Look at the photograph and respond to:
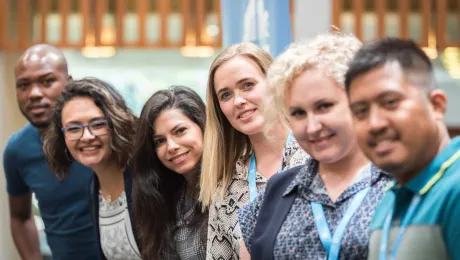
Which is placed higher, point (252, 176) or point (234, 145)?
point (234, 145)

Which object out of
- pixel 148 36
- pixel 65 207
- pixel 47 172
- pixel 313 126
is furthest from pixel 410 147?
pixel 148 36

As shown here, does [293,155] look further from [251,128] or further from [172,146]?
[172,146]

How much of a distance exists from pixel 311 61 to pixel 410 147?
485mm

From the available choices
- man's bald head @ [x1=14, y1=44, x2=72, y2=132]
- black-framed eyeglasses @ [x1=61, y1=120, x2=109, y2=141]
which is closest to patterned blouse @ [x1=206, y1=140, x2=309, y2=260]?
black-framed eyeglasses @ [x1=61, y1=120, x2=109, y2=141]

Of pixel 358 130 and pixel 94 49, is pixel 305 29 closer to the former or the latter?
pixel 358 130

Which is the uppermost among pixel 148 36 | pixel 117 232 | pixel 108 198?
pixel 148 36

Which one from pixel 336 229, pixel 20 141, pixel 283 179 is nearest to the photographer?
pixel 336 229

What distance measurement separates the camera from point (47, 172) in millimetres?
4418

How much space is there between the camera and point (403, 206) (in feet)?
6.17

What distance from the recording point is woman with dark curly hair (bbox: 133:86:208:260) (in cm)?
346

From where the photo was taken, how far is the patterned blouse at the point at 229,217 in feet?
9.94

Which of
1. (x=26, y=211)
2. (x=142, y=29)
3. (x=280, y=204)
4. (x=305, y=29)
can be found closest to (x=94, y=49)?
(x=142, y=29)

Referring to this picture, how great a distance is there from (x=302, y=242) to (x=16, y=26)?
4728mm

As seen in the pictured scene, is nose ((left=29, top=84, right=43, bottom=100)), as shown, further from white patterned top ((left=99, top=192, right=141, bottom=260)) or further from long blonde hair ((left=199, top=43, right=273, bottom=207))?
long blonde hair ((left=199, top=43, right=273, bottom=207))
